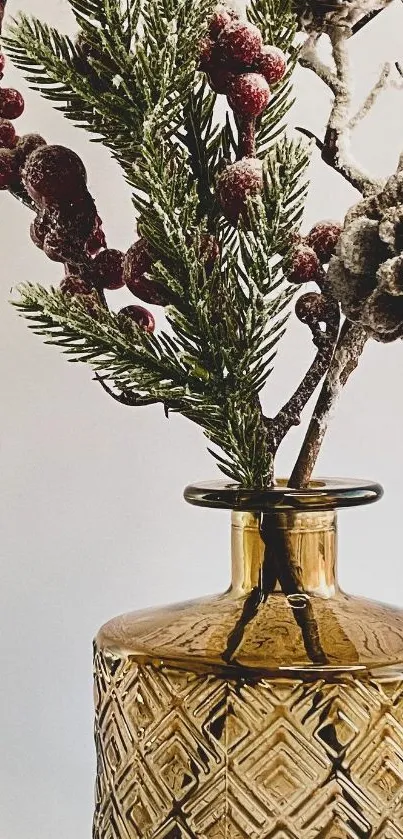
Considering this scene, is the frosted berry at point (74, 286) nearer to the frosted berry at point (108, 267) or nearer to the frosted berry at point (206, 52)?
the frosted berry at point (108, 267)

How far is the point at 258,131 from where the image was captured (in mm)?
525

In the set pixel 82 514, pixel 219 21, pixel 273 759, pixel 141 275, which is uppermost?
pixel 219 21

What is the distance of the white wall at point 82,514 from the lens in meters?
0.79

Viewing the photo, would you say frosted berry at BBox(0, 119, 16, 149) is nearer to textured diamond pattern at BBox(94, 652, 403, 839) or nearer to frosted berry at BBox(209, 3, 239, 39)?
frosted berry at BBox(209, 3, 239, 39)

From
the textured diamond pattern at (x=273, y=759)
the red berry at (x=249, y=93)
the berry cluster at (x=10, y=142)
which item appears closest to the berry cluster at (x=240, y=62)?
the red berry at (x=249, y=93)

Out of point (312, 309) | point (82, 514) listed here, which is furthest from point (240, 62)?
point (82, 514)

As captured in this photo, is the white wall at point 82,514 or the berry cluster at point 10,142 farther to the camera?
the white wall at point 82,514

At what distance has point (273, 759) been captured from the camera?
1.56 feet

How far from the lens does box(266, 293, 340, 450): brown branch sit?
19.4 inches

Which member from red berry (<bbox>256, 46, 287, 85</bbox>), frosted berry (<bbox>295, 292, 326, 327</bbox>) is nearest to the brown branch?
frosted berry (<bbox>295, 292, 326, 327</bbox>)

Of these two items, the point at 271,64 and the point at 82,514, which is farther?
the point at 82,514

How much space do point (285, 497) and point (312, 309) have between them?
9 centimetres

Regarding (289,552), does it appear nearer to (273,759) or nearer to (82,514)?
(273,759)

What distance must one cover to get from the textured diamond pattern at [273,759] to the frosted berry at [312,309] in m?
0.16
